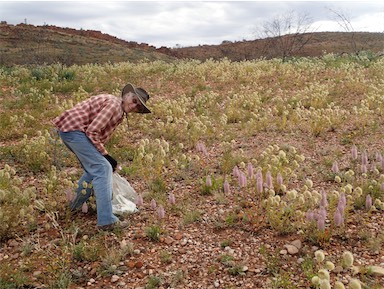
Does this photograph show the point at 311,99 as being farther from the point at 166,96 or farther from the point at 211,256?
the point at 211,256

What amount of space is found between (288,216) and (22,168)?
4.38 metres

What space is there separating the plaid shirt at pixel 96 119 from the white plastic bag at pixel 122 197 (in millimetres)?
774

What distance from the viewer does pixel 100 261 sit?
13.8ft

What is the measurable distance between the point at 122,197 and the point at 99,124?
1189mm

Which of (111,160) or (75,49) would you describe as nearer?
(111,160)

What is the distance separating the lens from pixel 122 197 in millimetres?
5359

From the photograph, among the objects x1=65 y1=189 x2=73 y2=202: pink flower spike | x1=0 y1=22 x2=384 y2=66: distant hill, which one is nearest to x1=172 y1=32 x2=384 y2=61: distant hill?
x1=0 y1=22 x2=384 y2=66: distant hill

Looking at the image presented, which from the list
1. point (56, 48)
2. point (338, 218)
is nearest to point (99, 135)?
Result: point (338, 218)

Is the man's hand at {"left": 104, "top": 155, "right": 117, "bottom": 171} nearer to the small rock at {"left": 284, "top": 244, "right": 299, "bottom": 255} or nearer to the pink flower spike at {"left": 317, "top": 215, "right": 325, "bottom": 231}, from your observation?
the small rock at {"left": 284, "top": 244, "right": 299, "bottom": 255}

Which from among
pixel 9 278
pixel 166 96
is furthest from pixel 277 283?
pixel 166 96

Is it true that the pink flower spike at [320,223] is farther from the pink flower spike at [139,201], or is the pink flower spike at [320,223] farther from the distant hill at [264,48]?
the distant hill at [264,48]

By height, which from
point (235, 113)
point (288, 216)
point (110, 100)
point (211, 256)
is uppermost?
point (110, 100)

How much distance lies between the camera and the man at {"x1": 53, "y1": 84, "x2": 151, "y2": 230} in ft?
15.3

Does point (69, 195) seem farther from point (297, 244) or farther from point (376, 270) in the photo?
point (376, 270)
